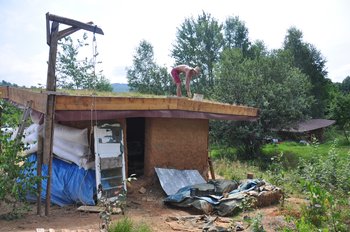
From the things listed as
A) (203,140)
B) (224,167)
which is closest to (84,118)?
(203,140)

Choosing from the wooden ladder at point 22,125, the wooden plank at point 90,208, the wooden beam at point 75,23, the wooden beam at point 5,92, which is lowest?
the wooden plank at point 90,208

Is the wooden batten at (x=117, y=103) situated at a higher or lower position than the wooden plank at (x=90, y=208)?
higher

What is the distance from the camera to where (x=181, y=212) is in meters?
6.81

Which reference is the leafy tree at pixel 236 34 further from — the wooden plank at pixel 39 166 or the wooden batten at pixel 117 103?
the wooden plank at pixel 39 166

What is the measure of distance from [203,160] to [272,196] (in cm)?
262

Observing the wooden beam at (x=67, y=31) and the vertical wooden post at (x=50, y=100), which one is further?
the wooden beam at (x=67, y=31)

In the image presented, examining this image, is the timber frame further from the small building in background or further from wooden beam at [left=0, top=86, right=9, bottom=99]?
the small building in background

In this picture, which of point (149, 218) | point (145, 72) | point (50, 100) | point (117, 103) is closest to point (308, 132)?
point (145, 72)

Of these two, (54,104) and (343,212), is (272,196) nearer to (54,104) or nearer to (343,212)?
(343,212)

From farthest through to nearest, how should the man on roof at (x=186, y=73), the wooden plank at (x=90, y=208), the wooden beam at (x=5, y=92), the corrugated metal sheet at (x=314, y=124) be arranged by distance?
the corrugated metal sheet at (x=314, y=124) < the wooden beam at (x=5, y=92) < the man on roof at (x=186, y=73) < the wooden plank at (x=90, y=208)

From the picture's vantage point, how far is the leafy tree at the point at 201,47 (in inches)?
1473

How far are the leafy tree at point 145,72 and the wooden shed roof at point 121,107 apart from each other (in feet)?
88.8

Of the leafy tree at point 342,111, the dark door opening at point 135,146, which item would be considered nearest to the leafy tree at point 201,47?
the leafy tree at point 342,111

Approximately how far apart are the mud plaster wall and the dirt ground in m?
1.09
